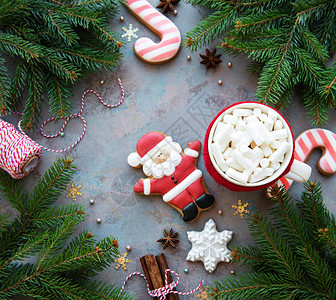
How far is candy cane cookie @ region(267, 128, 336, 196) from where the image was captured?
59.3 inches

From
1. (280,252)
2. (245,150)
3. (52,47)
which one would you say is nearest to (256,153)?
(245,150)

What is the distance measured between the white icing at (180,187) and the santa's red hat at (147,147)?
0.53ft

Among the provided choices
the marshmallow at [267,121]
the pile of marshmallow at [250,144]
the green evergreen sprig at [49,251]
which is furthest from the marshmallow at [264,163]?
the green evergreen sprig at [49,251]

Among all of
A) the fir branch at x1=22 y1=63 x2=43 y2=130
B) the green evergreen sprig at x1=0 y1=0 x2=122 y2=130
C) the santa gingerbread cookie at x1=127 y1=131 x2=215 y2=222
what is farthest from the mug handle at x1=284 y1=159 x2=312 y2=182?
the fir branch at x1=22 y1=63 x2=43 y2=130

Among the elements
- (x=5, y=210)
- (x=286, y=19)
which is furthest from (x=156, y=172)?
(x=286, y=19)

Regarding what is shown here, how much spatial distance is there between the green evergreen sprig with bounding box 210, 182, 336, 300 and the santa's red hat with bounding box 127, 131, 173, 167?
46 centimetres

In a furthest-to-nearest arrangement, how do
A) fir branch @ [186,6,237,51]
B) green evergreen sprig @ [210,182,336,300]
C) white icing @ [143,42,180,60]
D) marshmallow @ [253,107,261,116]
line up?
white icing @ [143,42,180,60] → fir branch @ [186,6,237,51] → marshmallow @ [253,107,261,116] → green evergreen sprig @ [210,182,336,300]

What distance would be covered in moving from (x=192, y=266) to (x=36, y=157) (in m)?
0.76

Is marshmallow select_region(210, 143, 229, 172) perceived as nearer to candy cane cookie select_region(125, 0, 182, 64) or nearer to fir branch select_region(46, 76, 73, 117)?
candy cane cookie select_region(125, 0, 182, 64)

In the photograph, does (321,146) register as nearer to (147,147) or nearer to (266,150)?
(266,150)

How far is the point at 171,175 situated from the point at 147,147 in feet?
0.49

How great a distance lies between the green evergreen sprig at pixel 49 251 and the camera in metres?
1.25

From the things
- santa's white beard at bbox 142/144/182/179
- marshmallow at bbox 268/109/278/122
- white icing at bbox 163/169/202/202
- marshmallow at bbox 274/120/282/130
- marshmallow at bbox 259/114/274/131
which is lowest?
white icing at bbox 163/169/202/202

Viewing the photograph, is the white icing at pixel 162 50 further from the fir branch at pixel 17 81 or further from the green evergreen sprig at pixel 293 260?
the green evergreen sprig at pixel 293 260
